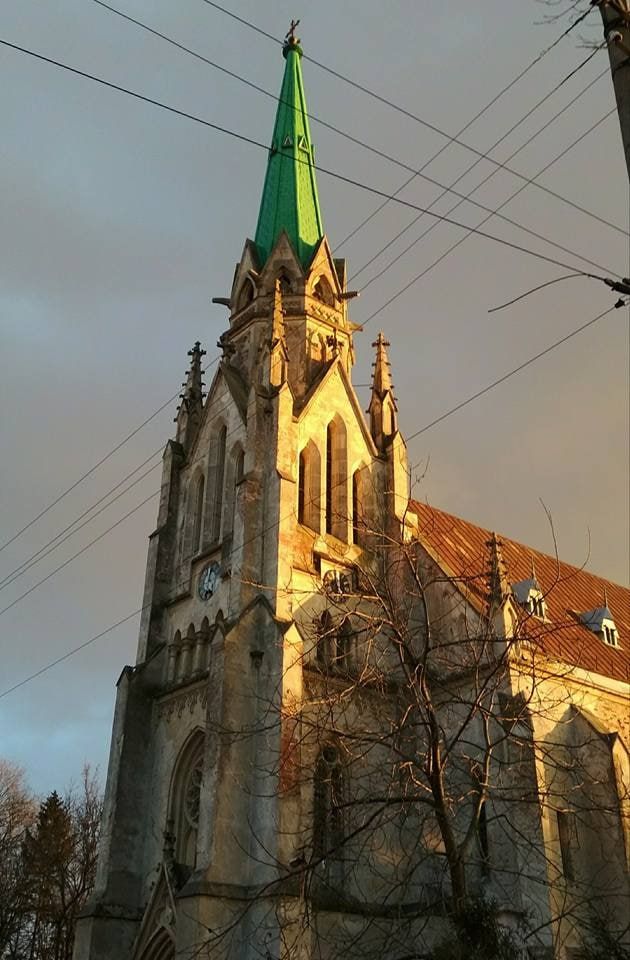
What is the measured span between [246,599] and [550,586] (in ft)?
30.0

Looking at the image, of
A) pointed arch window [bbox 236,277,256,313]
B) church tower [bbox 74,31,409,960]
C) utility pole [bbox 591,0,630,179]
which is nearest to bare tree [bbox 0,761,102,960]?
church tower [bbox 74,31,409,960]

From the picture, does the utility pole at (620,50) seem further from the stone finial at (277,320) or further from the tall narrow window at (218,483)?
the tall narrow window at (218,483)

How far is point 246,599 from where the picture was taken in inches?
974

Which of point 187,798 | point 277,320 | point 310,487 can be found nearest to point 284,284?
point 277,320

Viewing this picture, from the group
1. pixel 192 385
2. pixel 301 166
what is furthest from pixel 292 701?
pixel 301 166

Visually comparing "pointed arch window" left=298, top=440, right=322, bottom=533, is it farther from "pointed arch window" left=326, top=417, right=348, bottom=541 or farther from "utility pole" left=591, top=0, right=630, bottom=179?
"utility pole" left=591, top=0, right=630, bottom=179

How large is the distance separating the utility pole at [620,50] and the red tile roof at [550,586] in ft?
58.7

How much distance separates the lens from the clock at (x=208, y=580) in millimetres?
27141

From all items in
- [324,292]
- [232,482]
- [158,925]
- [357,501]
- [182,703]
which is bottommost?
[158,925]

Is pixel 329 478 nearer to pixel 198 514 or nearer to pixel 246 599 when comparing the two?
pixel 198 514

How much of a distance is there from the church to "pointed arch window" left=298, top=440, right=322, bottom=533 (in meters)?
0.05

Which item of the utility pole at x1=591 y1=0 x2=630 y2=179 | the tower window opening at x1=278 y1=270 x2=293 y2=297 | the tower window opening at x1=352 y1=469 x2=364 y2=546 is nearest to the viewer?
the utility pole at x1=591 y1=0 x2=630 y2=179

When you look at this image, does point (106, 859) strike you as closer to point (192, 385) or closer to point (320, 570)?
point (320, 570)

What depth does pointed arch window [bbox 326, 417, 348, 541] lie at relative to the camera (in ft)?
93.3
